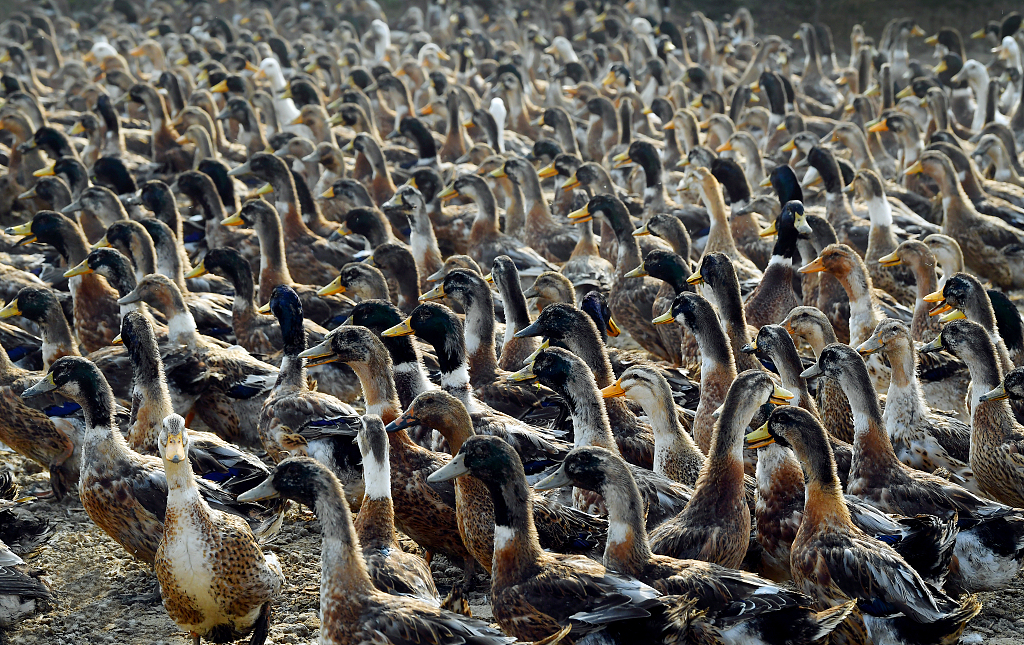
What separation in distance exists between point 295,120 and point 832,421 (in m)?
10.0

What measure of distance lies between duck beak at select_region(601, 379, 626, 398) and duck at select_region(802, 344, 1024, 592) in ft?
4.03

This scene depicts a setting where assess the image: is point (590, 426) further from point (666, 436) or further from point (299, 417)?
point (299, 417)

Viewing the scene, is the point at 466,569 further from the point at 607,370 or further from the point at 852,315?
the point at 852,315

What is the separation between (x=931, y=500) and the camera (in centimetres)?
566

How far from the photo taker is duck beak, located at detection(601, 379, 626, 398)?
6.38 m

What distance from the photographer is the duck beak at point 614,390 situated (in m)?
6.38

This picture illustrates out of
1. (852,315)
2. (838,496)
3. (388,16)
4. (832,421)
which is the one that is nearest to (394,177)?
(852,315)

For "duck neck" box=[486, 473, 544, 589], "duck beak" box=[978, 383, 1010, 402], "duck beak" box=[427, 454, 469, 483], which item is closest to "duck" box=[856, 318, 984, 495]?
"duck beak" box=[978, 383, 1010, 402]

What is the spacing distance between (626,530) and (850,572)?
103 cm

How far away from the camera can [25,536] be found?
5809mm

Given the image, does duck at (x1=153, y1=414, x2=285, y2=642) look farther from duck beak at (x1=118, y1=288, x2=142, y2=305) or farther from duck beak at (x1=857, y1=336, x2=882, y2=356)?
duck beak at (x1=857, y1=336, x2=882, y2=356)

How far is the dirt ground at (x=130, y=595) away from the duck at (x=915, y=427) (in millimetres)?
971

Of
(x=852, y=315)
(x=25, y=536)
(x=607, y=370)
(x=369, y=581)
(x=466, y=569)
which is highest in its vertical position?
(x=852, y=315)

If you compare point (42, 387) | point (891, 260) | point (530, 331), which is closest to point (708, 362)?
point (530, 331)
